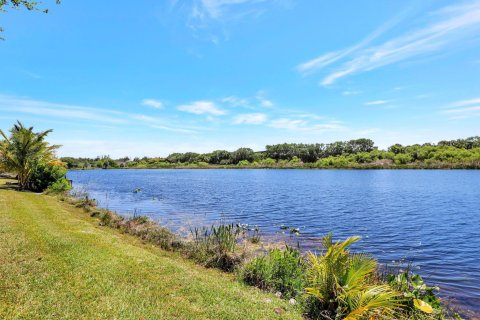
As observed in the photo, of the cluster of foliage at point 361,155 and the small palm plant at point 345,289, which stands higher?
the cluster of foliage at point 361,155

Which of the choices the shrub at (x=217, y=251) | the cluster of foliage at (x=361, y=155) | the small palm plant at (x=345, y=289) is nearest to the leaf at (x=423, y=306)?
the small palm plant at (x=345, y=289)

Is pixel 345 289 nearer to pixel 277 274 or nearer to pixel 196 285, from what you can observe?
pixel 277 274

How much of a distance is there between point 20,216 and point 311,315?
16065 mm

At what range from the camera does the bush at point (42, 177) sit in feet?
111

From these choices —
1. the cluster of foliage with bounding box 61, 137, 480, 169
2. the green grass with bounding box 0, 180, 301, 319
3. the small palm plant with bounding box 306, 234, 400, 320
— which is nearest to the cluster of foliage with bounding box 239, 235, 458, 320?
the small palm plant with bounding box 306, 234, 400, 320

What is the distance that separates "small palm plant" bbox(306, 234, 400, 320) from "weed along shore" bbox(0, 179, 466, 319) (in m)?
0.02

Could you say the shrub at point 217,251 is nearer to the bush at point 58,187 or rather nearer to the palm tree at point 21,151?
the bush at point 58,187

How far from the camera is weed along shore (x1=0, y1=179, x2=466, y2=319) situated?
6461mm

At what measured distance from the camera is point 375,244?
16.5 metres

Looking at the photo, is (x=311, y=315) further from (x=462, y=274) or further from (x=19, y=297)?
(x=462, y=274)

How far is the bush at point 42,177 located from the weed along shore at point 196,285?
83.7ft

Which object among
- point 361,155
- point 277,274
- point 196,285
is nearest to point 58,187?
point 196,285

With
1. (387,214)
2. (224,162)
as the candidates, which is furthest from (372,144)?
(387,214)

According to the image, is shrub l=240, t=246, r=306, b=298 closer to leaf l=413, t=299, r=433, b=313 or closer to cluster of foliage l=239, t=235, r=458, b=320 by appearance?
cluster of foliage l=239, t=235, r=458, b=320
